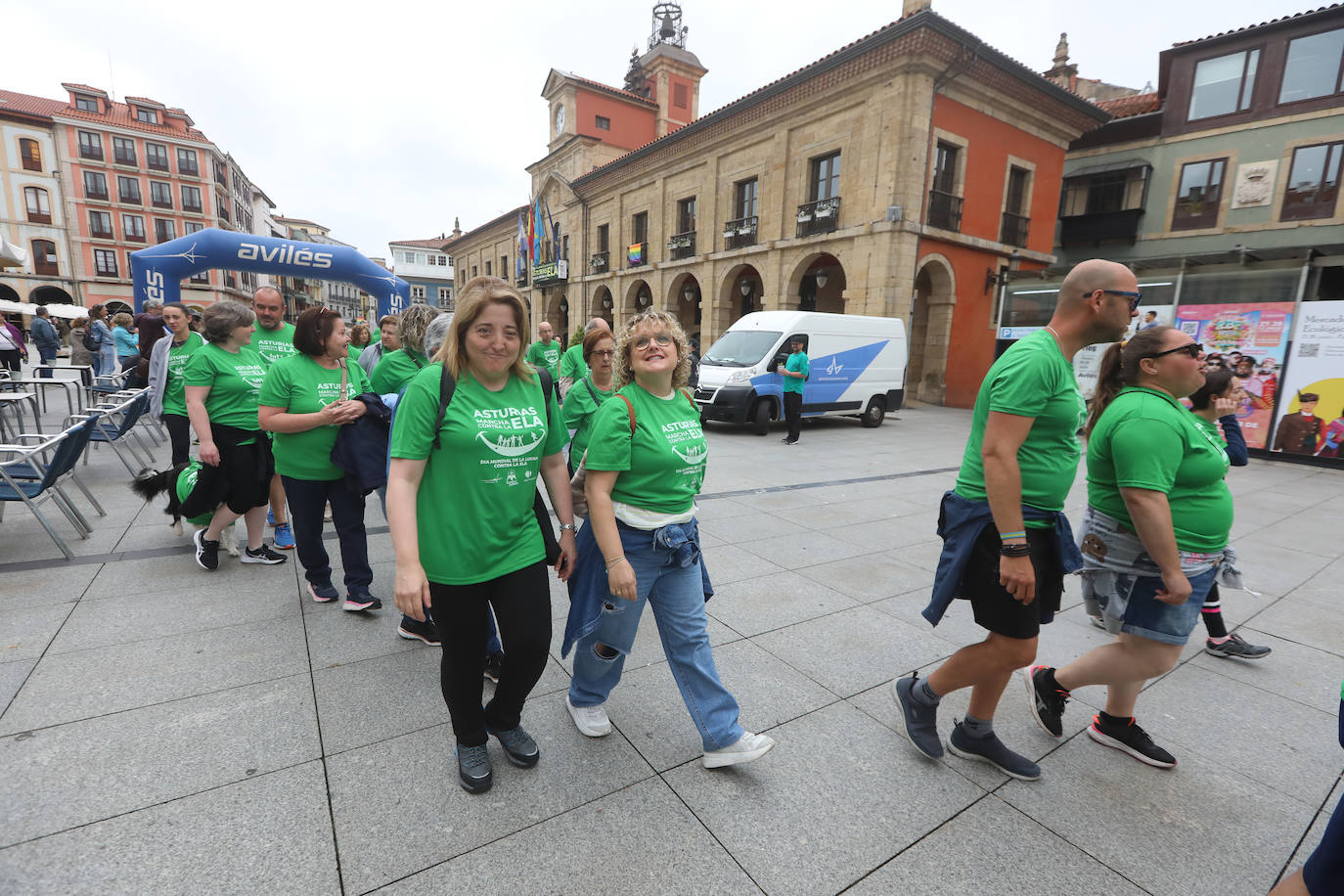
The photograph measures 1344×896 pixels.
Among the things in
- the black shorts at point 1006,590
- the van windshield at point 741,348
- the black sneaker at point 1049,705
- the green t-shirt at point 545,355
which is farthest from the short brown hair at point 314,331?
the van windshield at point 741,348

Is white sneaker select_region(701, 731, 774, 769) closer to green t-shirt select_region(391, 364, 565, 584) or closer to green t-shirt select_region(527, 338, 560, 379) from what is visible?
green t-shirt select_region(391, 364, 565, 584)

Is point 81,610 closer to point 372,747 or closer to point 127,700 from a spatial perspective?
point 127,700

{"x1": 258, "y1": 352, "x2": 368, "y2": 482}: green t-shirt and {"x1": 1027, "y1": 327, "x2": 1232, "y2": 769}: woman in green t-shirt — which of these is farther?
{"x1": 258, "y1": 352, "x2": 368, "y2": 482}: green t-shirt

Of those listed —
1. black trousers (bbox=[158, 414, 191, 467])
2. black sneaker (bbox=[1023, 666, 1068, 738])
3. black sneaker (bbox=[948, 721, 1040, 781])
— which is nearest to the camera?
black sneaker (bbox=[948, 721, 1040, 781])

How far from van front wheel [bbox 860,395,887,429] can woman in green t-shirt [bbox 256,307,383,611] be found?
1165 centimetres

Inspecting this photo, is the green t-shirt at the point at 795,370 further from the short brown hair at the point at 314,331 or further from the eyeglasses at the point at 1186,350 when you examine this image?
the eyeglasses at the point at 1186,350

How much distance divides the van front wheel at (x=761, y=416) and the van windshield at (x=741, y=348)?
801mm

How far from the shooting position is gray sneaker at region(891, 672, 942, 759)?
2.37 meters

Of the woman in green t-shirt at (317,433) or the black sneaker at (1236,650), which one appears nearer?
the woman in green t-shirt at (317,433)

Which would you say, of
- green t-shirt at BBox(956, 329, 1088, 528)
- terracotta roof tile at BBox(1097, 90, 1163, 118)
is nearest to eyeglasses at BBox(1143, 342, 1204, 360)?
Answer: green t-shirt at BBox(956, 329, 1088, 528)

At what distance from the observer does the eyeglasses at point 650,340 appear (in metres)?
2.22

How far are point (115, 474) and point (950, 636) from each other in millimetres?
8459

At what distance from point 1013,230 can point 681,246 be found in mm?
11260

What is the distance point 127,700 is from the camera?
100 inches
